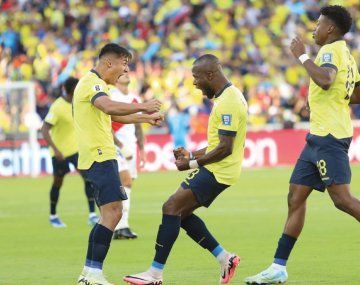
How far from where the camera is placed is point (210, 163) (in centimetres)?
898

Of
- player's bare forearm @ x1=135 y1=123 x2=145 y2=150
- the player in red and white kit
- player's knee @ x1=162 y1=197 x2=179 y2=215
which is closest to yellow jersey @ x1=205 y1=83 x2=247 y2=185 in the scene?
player's knee @ x1=162 y1=197 x2=179 y2=215

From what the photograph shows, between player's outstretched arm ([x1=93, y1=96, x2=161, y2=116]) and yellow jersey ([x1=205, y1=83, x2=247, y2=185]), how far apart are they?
2.10 ft

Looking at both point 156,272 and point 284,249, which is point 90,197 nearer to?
point 156,272

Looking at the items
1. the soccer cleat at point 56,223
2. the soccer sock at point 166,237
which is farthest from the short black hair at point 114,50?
the soccer cleat at point 56,223

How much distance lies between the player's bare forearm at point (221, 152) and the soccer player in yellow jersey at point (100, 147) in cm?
→ 70

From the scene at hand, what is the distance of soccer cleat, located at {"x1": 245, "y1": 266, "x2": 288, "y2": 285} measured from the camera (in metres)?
9.03

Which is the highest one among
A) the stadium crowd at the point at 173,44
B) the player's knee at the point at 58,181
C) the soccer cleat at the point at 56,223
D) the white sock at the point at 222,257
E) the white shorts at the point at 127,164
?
the stadium crowd at the point at 173,44

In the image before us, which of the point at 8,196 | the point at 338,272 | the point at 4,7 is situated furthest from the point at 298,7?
the point at 338,272

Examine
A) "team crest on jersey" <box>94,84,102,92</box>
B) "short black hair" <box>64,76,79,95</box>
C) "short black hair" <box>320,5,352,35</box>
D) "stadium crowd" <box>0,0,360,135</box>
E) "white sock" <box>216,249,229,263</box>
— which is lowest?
"white sock" <box>216,249,229,263</box>

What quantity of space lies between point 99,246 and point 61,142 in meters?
6.92

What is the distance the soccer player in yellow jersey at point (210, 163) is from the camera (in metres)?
8.92

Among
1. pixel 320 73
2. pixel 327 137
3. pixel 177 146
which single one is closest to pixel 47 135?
pixel 177 146

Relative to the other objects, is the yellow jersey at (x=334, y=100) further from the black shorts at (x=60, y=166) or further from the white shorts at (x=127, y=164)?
the black shorts at (x=60, y=166)

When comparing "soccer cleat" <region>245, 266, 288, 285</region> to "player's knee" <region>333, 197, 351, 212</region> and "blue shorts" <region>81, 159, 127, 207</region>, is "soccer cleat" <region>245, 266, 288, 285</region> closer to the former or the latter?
"player's knee" <region>333, 197, 351, 212</region>
